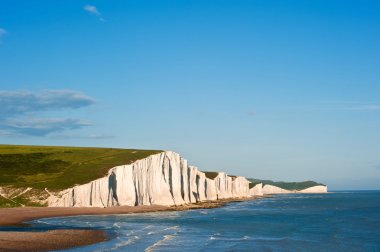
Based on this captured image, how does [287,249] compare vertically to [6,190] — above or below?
below

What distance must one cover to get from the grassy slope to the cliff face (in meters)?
2.14

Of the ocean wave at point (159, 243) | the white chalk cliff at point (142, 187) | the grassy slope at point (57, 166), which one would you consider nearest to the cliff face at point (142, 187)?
the white chalk cliff at point (142, 187)

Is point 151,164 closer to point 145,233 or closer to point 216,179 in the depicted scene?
point 145,233

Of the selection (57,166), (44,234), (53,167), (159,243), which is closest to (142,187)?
(57,166)

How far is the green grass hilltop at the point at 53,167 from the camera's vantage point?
2925 inches

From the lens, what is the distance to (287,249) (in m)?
35.8

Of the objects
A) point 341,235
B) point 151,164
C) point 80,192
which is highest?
point 151,164

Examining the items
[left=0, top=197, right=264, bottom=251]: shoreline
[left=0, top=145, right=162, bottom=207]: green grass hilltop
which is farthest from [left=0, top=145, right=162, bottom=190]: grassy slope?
[left=0, top=197, right=264, bottom=251]: shoreline

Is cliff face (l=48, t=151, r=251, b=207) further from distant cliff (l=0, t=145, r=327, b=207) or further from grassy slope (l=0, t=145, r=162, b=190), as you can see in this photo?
grassy slope (l=0, t=145, r=162, b=190)

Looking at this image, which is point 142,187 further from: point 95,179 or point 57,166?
point 57,166

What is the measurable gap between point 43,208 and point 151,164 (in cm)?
2606

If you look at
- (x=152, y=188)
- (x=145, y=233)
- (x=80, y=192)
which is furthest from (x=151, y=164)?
(x=145, y=233)

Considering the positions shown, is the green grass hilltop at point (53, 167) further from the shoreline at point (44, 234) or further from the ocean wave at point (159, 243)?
the ocean wave at point (159, 243)

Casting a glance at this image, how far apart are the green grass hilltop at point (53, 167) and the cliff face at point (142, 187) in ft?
6.68
